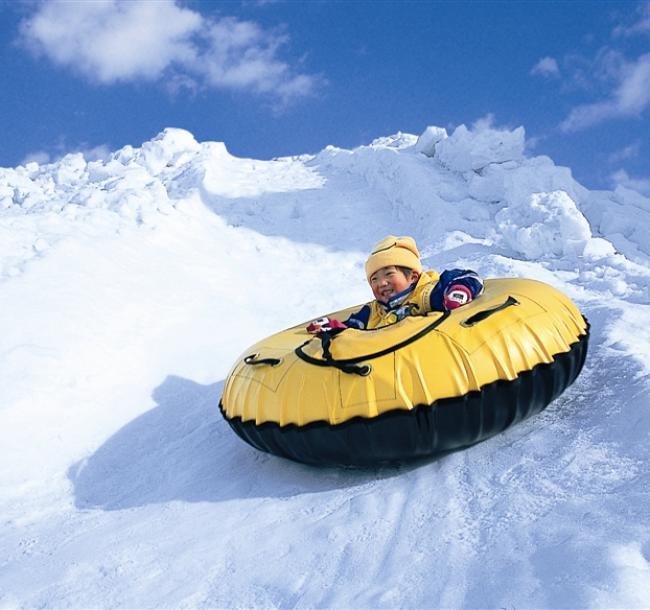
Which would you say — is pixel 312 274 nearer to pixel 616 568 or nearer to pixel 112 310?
pixel 112 310

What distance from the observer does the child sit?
11.0ft

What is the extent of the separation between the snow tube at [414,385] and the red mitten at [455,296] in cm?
11

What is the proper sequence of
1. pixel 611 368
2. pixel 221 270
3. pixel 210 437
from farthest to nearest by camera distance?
pixel 221 270 → pixel 210 437 → pixel 611 368

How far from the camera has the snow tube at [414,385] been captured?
2.66 meters

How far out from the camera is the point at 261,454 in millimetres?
3496

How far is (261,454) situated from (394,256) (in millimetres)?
1402

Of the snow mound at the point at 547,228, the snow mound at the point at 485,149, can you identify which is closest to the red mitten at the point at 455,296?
the snow mound at the point at 547,228

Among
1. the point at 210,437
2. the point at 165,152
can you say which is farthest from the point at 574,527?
the point at 165,152

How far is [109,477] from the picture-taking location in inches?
143

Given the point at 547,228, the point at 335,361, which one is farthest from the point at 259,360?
the point at 547,228

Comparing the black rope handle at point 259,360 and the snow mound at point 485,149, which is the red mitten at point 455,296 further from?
the snow mound at point 485,149

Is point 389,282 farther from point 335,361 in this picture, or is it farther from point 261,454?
point 261,454

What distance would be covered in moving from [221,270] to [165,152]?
9.93m

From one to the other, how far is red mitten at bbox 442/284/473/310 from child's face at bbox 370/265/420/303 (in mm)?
449
